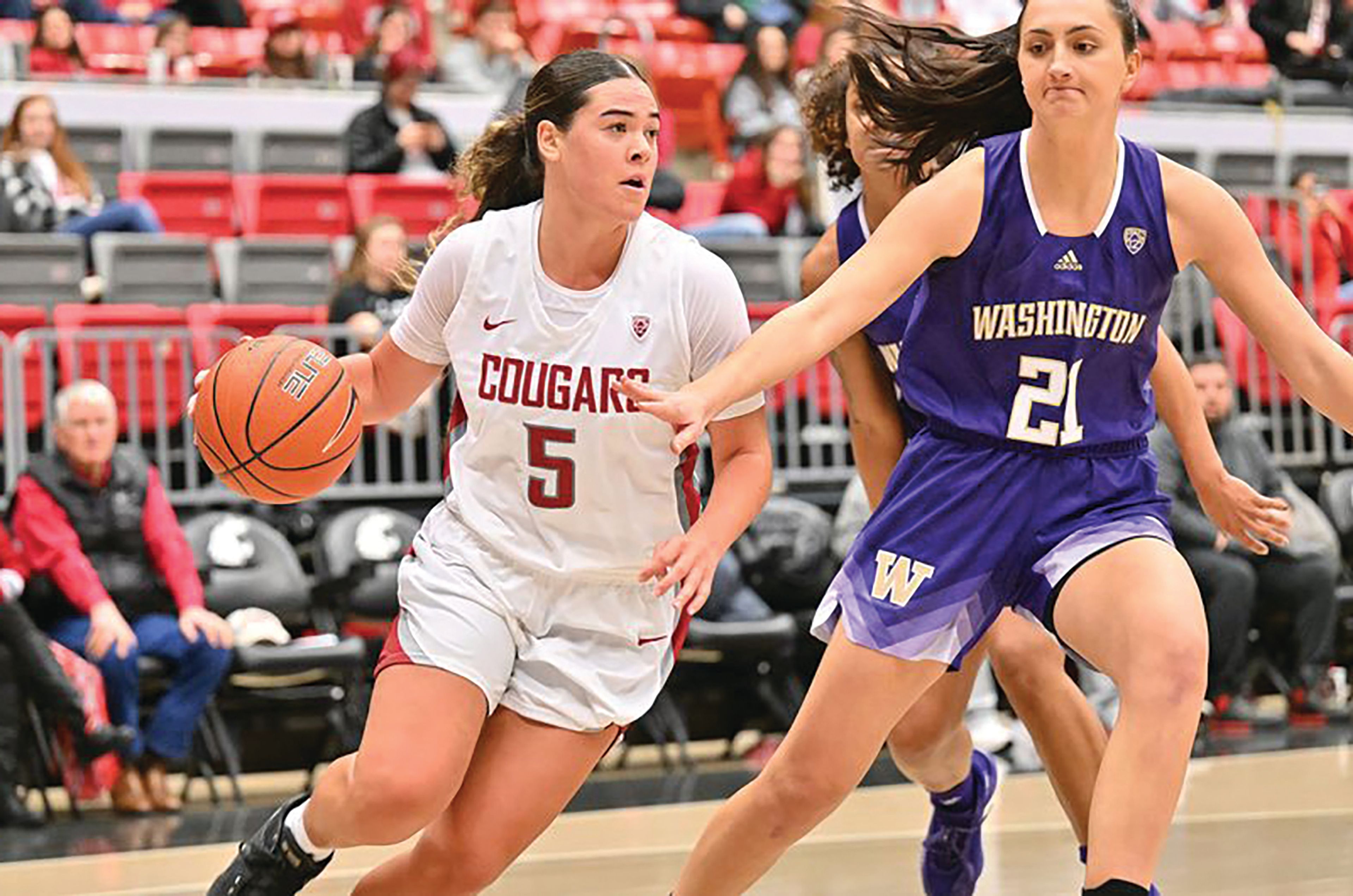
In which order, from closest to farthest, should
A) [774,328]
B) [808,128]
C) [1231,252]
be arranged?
[774,328] → [1231,252] → [808,128]

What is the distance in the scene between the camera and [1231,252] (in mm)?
3900

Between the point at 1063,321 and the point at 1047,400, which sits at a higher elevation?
the point at 1063,321

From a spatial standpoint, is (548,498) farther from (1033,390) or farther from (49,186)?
(49,186)

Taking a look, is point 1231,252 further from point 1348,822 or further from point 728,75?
point 728,75

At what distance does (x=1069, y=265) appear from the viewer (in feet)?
12.7

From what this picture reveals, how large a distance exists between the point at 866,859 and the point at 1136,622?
2.67m

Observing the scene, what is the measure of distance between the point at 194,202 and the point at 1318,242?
599 centimetres

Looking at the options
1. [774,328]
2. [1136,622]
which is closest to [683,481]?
[774,328]

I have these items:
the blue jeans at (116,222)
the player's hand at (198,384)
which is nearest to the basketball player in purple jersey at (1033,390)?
the player's hand at (198,384)

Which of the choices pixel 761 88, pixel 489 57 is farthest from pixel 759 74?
pixel 489 57

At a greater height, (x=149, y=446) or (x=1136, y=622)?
(x=1136, y=622)

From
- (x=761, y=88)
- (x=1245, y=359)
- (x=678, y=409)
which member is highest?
(x=678, y=409)

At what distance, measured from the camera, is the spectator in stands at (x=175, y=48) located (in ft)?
39.5

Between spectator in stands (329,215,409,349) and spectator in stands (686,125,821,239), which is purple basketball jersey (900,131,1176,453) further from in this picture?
spectator in stands (686,125,821,239)
